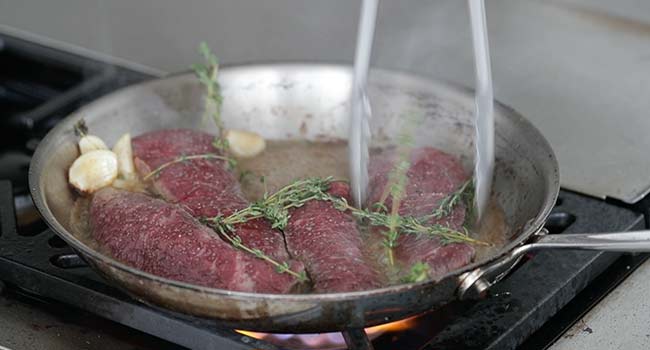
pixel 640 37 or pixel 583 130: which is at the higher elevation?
pixel 640 37

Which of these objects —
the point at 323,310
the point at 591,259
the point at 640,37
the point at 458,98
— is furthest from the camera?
the point at 640,37

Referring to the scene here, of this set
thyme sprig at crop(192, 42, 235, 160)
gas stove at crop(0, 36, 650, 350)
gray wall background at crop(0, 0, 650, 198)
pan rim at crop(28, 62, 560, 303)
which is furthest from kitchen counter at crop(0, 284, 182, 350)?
gray wall background at crop(0, 0, 650, 198)

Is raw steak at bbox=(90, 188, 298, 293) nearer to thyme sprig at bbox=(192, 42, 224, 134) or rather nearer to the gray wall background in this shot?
thyme sprig at bbox=(192, 42, 224, 134)

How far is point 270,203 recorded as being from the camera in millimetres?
1426

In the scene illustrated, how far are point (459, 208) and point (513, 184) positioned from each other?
140 mm

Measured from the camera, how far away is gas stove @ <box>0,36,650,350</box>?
1.26 meters

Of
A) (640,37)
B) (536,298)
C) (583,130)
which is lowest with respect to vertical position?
(536,298)

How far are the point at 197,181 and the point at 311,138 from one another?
0.35 meters

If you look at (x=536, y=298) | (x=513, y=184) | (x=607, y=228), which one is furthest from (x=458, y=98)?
(x=536, y=298)

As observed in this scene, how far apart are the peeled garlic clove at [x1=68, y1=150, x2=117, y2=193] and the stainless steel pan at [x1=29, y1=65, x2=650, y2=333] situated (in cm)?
3

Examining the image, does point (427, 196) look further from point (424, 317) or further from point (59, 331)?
point (59, 331)

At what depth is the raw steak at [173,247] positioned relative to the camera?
1260 mm

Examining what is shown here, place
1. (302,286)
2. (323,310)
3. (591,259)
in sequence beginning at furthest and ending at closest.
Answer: (591,259)
(302,286)
(323,310)

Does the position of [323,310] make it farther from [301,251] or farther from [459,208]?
[459,208]
